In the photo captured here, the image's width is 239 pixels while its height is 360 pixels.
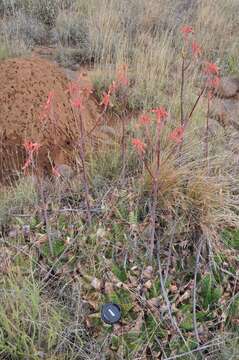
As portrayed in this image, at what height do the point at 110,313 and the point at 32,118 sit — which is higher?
the point at 32,118

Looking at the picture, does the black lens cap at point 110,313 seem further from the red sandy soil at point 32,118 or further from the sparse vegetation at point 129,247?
the red sandy soil at point 32,118

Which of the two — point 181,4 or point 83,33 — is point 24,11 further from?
point 181,4

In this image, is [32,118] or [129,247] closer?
[129,247]

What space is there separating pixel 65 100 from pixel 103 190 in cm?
116

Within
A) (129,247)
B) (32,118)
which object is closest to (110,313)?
(129,247)

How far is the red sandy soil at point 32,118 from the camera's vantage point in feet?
12.2

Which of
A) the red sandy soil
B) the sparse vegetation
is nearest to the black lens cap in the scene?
the sparse vegetation

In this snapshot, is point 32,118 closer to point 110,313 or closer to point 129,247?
point 129,247

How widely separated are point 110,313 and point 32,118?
73.2 inches

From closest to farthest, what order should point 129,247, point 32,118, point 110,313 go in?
point 110,313 → point 129,247 → point 32,118

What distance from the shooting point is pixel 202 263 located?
284 centimetres

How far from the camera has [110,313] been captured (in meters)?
2.48

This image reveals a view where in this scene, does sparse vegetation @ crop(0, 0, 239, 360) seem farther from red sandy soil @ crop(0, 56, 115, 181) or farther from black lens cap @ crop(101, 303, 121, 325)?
red sandy soil @ crop(0, 56, 115, 181)

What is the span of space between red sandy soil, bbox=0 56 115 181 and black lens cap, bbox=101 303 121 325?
1369 millimetres
